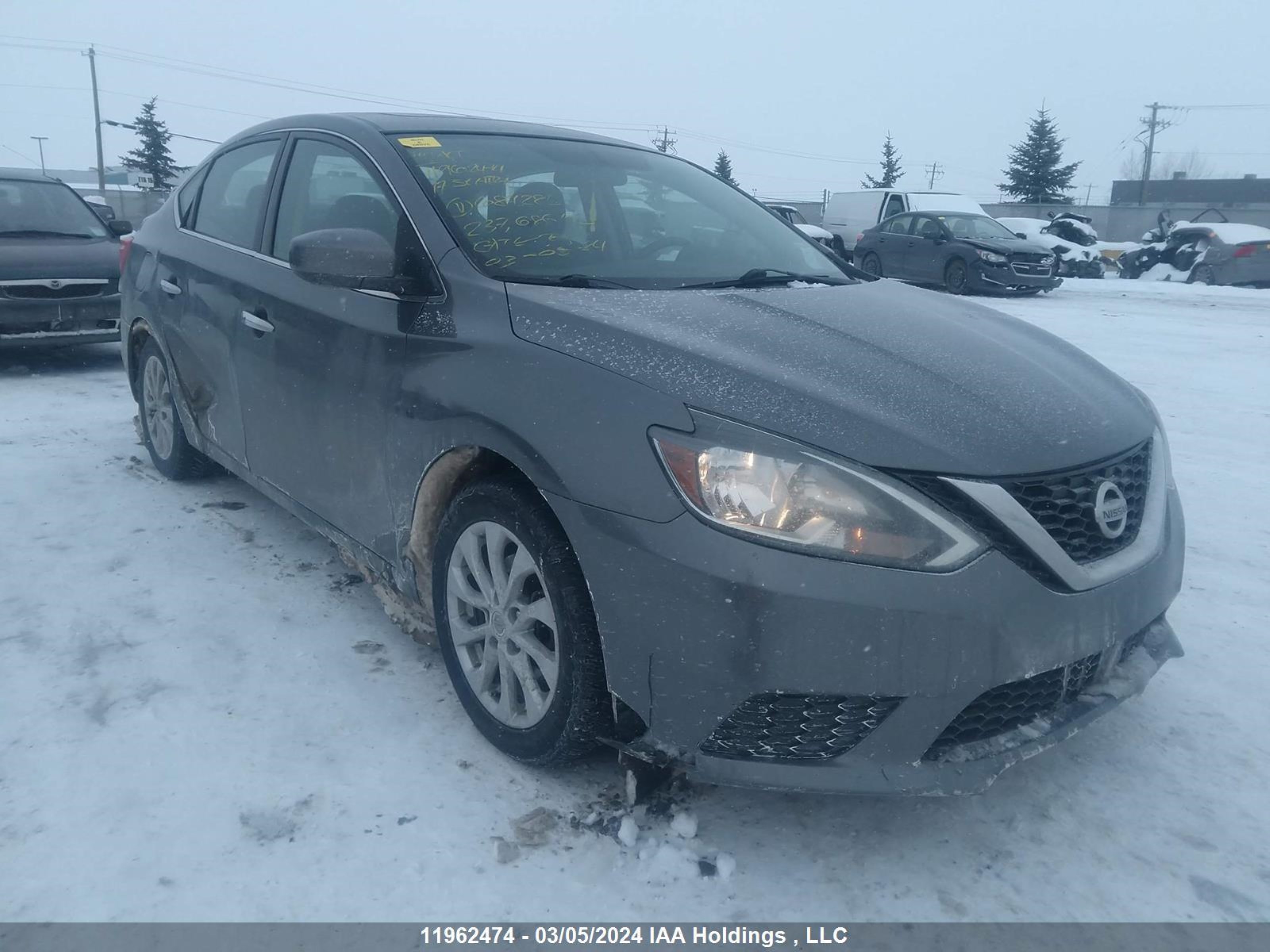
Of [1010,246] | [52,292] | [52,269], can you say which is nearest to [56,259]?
[52,269]

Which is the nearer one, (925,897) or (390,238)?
(925,897)

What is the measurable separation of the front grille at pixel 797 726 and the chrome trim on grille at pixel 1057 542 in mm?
441

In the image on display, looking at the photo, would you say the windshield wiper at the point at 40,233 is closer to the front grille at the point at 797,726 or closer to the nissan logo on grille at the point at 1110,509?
the front grille at the point at 797,726

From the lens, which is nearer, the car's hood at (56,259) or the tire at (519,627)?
the tire at (519,627)

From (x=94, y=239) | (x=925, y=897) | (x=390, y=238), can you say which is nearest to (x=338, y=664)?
(x=390, y=238)

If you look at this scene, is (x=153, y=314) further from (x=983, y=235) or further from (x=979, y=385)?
(x=983, y=235)

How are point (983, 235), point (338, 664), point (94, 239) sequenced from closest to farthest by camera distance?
point (338, 664)
point (94, 239)
point (983, 235)

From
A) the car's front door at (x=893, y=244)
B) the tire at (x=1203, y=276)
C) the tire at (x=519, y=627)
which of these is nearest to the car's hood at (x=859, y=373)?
the tire at (x=519, y=627)

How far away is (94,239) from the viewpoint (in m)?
7.71

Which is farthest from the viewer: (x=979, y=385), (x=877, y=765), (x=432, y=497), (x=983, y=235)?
(x=983, y=235)

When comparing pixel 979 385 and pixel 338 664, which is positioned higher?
pixel 979 385

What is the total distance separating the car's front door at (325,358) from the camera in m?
2.93

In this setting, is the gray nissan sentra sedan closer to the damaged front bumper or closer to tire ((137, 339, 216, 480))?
the damaged front bumper

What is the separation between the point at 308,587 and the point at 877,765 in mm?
2340
